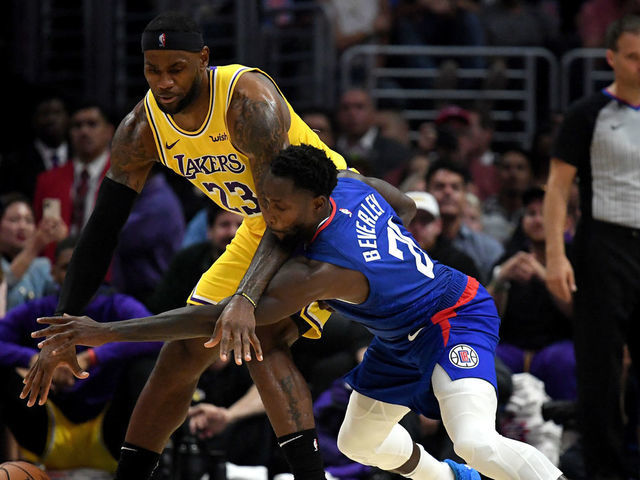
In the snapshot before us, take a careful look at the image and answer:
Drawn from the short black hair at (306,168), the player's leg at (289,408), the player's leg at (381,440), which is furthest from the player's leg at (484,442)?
the short black hair at (306,168)

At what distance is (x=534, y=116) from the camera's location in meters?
10.7

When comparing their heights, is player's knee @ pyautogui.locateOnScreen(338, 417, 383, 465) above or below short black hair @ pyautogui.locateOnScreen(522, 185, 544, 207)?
below

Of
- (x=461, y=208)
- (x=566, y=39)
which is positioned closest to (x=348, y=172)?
(x=461, y=208)

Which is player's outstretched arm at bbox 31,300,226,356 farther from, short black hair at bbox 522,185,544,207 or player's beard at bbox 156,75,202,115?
short black hair at bbox 522,185,544,207

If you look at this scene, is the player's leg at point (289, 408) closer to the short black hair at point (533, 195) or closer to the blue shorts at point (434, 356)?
the blue shorts at point (434, 356)

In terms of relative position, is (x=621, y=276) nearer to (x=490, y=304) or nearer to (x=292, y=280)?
(x=490, y=304)

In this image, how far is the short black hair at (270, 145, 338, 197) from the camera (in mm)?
4230

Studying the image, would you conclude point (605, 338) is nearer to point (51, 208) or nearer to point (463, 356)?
point (463, 356)

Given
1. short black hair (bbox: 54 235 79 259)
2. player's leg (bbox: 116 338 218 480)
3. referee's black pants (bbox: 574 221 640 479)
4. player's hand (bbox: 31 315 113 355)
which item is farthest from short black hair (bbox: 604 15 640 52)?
short black hair (bbox: 54 235 79 259)

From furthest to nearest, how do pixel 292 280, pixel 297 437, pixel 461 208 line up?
pixel 461 208 → pixel 297 437 → pixel 292 280

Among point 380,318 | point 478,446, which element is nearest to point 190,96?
point 380,318

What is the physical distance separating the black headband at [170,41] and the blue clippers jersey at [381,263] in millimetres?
798

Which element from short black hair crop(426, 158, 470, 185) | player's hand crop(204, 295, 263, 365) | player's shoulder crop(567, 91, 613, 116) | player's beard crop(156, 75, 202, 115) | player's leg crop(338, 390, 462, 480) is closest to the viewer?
player's hand crop(204, 295, 263, 365)

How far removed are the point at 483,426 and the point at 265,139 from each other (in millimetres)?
1344
